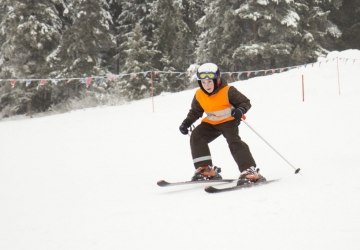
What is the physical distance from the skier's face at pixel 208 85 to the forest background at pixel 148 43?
15.3m

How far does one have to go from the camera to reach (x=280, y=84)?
49.6ft

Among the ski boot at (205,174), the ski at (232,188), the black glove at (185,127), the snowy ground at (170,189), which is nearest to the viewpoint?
the snowy ground at (170,189)

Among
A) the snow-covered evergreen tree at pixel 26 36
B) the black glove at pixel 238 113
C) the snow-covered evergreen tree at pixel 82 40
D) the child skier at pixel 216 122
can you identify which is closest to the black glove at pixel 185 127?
the child skier at pixel 216 122

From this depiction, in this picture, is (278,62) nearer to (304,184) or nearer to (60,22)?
(60,22)

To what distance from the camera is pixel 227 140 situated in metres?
4.64

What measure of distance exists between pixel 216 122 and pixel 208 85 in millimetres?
469

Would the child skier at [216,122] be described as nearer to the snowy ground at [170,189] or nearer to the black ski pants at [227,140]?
the black ski pants at [227,140]

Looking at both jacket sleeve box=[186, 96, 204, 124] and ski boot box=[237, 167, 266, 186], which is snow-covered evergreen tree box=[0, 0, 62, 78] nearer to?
jacket sleeve box=[186, 96, 204, 124]

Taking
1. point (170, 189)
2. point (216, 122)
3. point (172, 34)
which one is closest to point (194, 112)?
point (216, 122)

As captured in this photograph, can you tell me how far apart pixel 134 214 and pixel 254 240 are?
1292mm

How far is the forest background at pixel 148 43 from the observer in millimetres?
21062

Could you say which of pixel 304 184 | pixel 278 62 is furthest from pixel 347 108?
pixel 278 62

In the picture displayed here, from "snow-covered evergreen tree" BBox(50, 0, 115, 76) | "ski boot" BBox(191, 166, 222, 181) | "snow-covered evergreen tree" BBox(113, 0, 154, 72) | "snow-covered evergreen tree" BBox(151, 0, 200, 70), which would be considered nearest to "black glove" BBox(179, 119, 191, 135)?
"ski boot" BBox(191, 166, 222, 181)

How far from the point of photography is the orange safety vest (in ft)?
15.3
